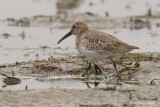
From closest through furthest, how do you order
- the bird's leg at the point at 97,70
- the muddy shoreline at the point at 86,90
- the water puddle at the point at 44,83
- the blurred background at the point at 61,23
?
the muddy shoreline at the point at 86,90 < the water puddle at the point at 44,83 < the bird's leg at the point at 97,70 < the blurred background at the point at 61,23

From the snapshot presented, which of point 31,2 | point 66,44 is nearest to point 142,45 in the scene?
point 66,44

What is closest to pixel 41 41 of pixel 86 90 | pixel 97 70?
pixel 97 70

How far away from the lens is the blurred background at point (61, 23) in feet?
50.8

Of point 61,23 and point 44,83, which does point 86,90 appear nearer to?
point 44,83

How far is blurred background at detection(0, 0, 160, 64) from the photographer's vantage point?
15477 millimetres

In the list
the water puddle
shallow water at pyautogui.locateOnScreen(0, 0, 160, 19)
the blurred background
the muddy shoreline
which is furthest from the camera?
shallow water at pyautogui.locateOnScreen(0, 0, 160, 19)

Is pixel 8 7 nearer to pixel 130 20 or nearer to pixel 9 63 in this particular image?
pixel 130 20

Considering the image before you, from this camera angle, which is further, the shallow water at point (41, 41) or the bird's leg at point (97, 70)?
the shallow water at point (41, 41)

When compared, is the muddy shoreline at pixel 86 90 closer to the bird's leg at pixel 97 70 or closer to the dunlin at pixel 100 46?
the bird's leg at pixel 97 70

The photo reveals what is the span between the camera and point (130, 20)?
2083 cm

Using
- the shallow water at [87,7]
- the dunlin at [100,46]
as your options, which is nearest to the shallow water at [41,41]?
the dunlin at [100,46]

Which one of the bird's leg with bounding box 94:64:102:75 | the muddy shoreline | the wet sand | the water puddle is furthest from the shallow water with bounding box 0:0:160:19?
the water puddle

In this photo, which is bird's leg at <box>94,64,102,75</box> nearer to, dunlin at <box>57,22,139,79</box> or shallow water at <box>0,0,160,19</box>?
dunlin at <box>57,22,139,79</box>

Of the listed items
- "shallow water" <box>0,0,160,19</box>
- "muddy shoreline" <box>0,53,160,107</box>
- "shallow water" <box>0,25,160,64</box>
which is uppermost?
"shallow water" <box>0,0,160,19</box>
